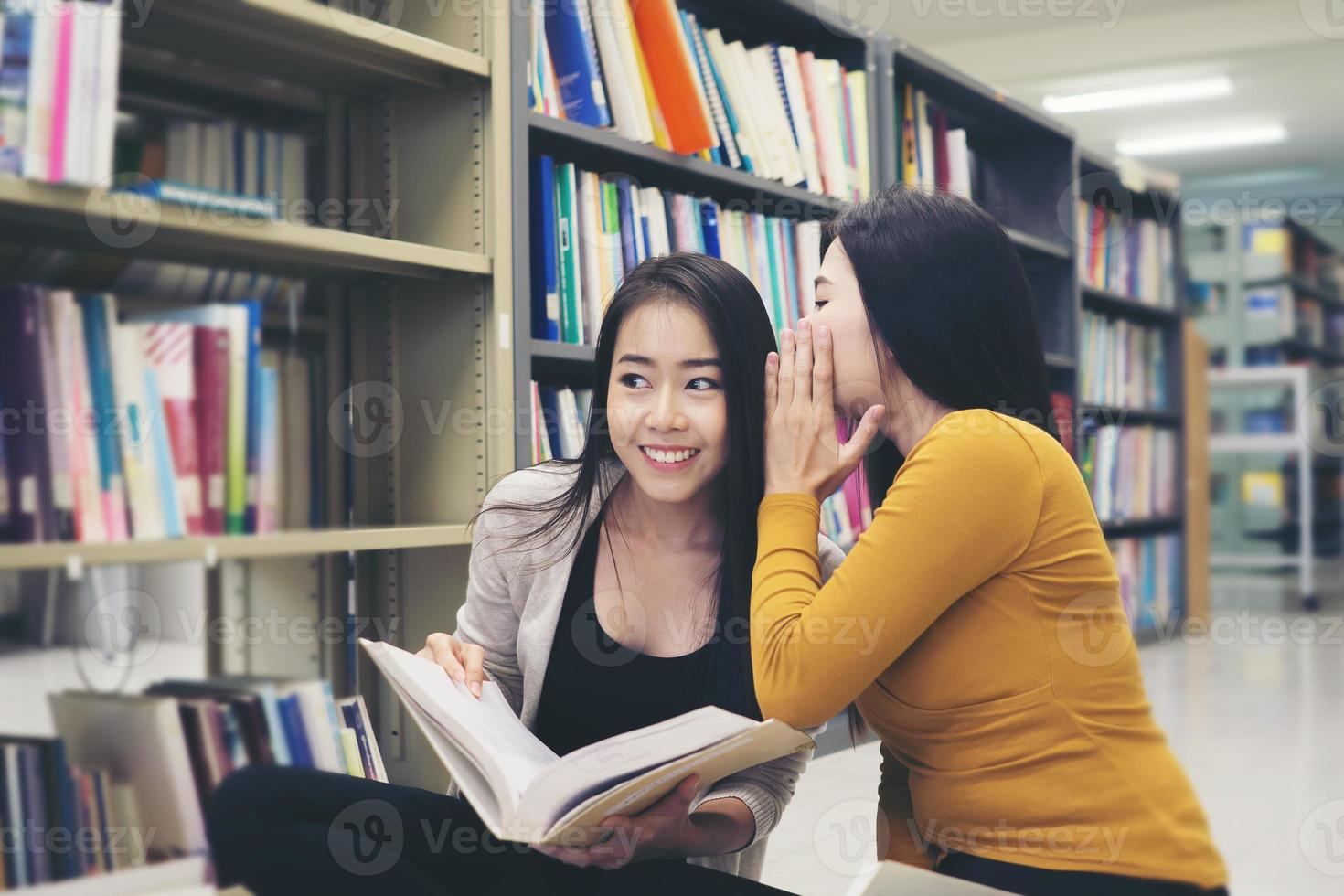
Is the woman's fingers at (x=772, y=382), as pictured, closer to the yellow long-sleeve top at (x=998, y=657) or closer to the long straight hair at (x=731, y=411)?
the long straight hair at (x=731, y=411)

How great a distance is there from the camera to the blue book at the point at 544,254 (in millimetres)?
1853

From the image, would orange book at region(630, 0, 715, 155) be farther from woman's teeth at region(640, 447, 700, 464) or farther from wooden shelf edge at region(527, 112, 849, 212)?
woman's teeth at region(640, 447, 700, 464)

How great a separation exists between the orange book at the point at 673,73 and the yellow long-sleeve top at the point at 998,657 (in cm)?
124

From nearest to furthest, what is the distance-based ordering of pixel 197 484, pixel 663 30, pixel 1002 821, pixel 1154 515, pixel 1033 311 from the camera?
pixel 1002 821, pixel 1033 311, pixel 197 484, pixel 663 30, pixel 1154 515

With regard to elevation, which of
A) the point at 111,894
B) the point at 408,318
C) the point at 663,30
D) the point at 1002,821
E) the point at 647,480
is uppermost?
the point at 663,30

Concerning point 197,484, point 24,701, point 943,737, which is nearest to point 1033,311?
point 943,737

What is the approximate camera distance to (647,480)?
1.16 meters

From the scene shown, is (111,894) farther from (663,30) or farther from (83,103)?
(663,30)

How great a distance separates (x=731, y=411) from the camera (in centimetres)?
114

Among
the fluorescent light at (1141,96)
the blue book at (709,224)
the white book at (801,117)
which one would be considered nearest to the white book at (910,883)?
the blue book at (709,224)

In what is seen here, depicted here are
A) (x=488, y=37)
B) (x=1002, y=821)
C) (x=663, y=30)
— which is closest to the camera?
(x=1002, y=821)

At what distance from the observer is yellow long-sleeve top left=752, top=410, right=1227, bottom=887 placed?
87cm

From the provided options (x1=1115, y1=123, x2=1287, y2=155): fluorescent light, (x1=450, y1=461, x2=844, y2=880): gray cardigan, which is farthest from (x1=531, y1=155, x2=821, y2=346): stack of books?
(x1=1115, y1=123, x2=1287, y2=155): fluorescent light

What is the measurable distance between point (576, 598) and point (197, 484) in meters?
0.40
